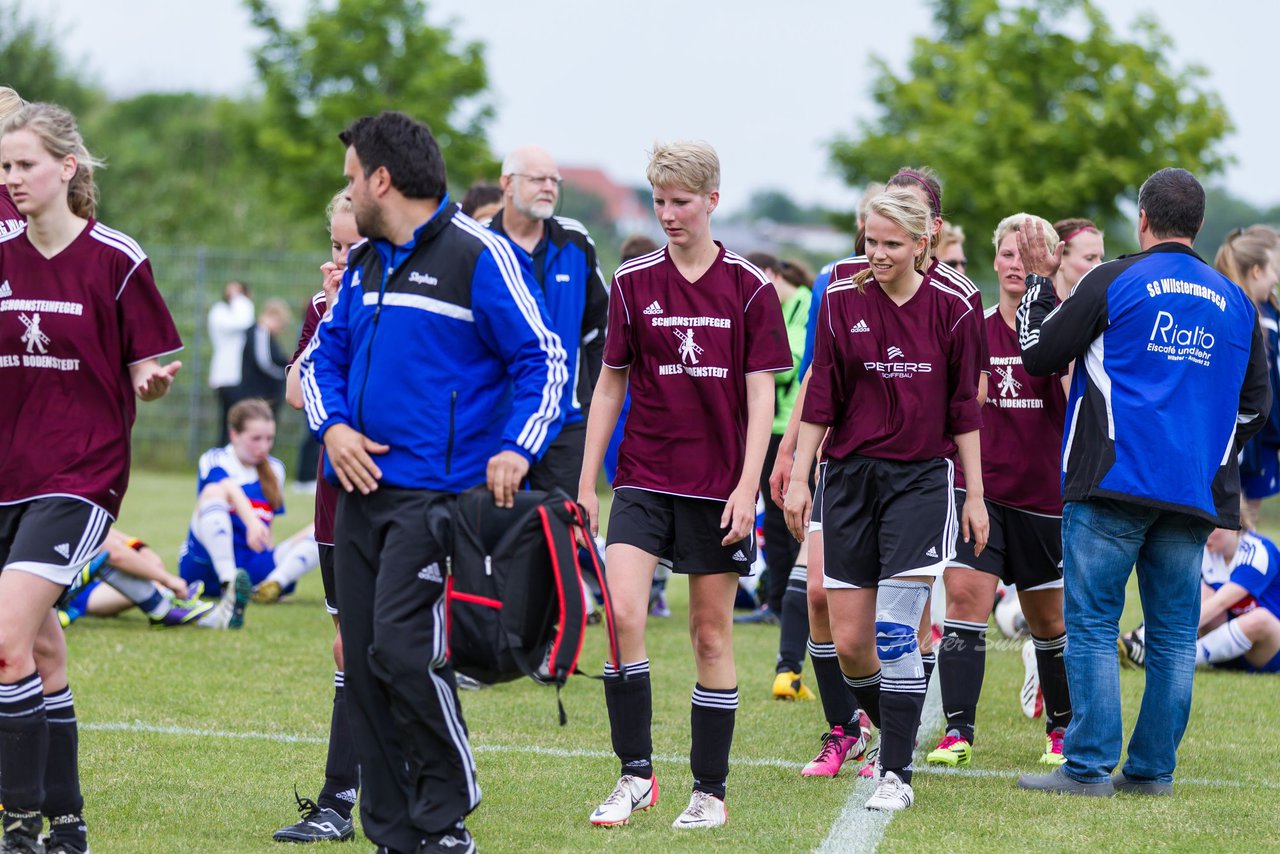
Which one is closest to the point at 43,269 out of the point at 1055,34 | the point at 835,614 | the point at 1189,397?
the point at 835,614

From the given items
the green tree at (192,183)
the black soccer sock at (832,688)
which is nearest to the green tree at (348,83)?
the green tree at (192,183)

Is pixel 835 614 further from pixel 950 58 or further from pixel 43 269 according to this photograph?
pixel 950 58

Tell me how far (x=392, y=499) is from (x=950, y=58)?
28.1 m

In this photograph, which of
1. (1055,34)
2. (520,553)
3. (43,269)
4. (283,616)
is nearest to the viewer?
(520,553)

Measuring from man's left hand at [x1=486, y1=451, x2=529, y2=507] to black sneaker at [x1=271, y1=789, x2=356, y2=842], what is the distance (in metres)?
1.36

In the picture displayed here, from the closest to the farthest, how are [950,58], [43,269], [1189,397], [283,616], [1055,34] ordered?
[43,269] < [1189,397] < [283,616] < [1055,34] < [950,58]

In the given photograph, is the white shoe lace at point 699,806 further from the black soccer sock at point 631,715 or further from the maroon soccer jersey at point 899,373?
the maroon soccer jersey at point 899,373

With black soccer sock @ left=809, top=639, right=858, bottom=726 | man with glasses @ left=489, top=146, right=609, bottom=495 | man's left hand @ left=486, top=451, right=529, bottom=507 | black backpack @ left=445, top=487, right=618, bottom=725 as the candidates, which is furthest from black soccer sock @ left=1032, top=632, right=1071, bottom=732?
man's left hand @ left=486, top=451, right=529, bottom=507

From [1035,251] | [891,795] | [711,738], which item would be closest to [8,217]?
[711,738]

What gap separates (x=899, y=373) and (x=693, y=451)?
0.85 metres

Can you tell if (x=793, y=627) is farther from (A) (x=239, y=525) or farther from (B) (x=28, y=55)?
(B) (x=28, y=55)

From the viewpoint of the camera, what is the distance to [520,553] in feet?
14.2

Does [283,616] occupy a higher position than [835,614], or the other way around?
[835,614]

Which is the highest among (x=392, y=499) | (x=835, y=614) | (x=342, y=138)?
(x=342, y=138)
